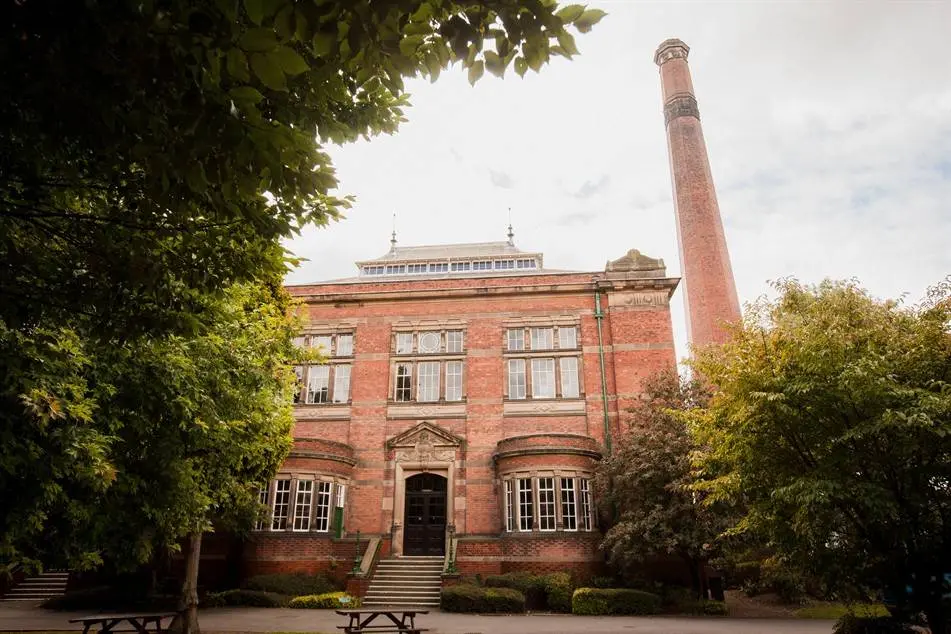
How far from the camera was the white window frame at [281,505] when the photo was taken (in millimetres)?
20766

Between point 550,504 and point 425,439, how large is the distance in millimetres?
5271

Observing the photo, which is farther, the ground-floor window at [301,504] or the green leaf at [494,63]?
the ground-floor window at [301,504]

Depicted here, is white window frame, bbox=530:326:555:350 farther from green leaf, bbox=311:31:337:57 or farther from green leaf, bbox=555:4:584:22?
green leaf, bbox=311:31:337:57

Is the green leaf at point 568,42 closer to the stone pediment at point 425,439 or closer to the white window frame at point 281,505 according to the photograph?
the stone pediment at point 425,439

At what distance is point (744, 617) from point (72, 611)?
1864 centimetres

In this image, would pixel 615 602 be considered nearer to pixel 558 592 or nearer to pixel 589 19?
pixel 558 592

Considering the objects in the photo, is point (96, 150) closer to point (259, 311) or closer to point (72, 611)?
point (259, 311)

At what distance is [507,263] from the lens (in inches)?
1248

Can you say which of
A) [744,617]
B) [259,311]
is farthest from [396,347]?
[744,617]

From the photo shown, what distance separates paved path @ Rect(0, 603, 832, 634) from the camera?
43.9 feet

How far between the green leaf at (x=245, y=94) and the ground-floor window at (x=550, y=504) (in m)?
18.8

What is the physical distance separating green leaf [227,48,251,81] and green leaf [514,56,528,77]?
162 cm

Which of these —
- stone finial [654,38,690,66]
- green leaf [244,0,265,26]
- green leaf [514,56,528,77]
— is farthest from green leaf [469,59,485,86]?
stone finial [654,38,690,66]

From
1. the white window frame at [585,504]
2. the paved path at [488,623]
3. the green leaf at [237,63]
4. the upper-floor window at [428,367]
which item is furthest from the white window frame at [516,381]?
the green leaf at [237,63]
